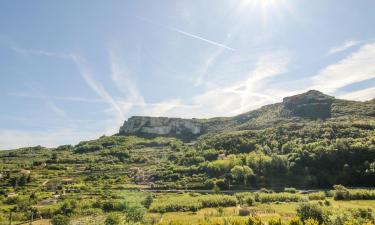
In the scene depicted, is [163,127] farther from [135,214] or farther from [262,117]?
[135,214]

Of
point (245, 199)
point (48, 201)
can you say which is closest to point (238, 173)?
point (245, 199)

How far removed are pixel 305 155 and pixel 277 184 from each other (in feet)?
39.3

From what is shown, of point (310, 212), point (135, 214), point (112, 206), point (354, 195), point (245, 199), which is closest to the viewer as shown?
point (310, 212)

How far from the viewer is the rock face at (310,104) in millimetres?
133500

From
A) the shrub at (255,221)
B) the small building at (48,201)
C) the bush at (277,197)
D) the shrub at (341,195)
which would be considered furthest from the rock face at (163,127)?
the shrub at (255,221)

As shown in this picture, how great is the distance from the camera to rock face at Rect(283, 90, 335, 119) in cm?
13350

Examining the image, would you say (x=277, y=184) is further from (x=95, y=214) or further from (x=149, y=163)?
(x=149, y=163)

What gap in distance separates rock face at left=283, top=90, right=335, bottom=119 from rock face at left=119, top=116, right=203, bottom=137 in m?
54.7

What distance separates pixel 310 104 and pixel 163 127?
275 feet

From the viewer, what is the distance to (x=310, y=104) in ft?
473

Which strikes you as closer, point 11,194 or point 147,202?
point 147,202

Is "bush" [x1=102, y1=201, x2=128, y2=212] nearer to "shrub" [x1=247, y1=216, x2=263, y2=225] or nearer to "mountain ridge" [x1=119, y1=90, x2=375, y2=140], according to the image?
"shrub" [x1=247, y1=216, x2=263, y2=225]

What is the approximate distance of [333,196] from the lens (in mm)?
55062

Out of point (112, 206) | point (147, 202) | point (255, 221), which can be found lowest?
point (112, 206)
